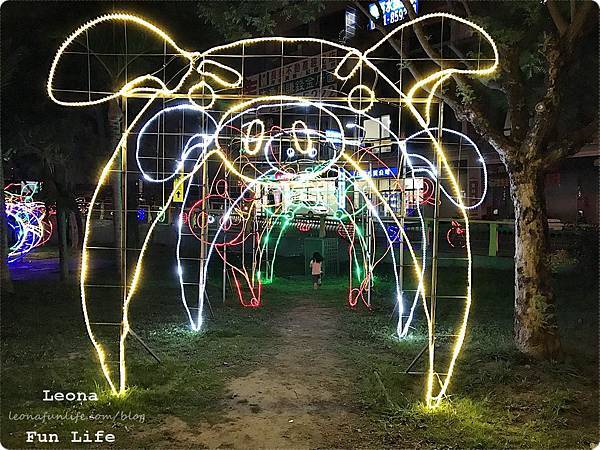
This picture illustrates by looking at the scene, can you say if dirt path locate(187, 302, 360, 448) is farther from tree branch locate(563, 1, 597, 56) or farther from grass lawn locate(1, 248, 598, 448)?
tree branch locate(563, 1, 597, 56)

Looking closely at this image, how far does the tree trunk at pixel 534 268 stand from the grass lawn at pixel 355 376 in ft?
1.10

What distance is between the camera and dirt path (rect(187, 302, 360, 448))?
195 inches

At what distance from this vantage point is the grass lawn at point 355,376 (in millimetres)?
5137

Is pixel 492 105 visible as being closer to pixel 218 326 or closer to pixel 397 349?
pixel 397 349

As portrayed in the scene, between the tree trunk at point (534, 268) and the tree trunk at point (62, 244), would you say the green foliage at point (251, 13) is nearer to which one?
the tree trunk at point (534, 268)

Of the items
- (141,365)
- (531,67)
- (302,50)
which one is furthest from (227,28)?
(302,50)

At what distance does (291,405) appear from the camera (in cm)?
582

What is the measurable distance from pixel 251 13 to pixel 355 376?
5.68m

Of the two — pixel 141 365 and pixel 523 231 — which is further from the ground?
pixel 523 231

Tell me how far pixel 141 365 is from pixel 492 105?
8.22m

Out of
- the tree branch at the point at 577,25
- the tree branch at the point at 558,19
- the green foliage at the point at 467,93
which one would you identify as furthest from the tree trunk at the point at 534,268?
the tree branch at the point at 558,19

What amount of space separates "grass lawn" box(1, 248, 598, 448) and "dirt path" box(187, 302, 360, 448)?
0.20 meters

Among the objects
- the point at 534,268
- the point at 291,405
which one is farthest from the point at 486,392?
the point at 291,405

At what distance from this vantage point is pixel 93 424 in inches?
202
